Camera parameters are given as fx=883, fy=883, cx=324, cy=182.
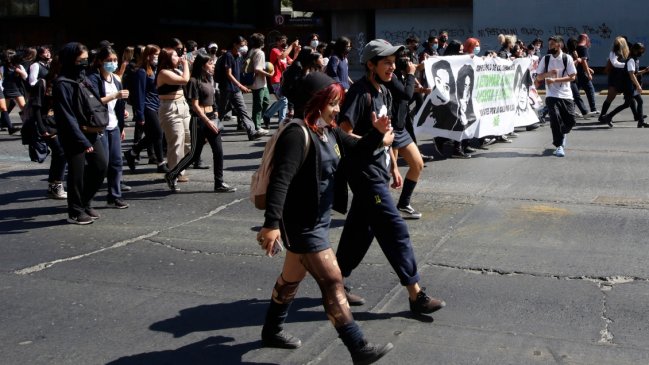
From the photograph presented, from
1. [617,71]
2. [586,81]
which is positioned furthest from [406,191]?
[586,81]

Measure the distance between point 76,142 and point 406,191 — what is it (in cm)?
307

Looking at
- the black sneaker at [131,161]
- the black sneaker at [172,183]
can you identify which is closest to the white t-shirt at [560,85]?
the black sneaker at [172,183]

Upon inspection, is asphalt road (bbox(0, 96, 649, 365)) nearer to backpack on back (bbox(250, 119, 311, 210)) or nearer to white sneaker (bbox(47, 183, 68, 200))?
white sneaker (bbox(47, 183, 68, 200))

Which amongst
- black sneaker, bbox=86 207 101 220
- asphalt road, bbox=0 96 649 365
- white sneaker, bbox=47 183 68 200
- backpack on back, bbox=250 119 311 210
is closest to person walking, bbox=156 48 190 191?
asphalt road, bbox=0 96 649 365

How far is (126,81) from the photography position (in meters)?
11.4

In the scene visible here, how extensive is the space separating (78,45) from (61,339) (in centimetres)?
365

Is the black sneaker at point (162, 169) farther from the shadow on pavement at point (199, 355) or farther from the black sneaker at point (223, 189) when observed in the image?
the shadow on pavement at point (199, 355)

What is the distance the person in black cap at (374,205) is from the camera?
17.7 feet

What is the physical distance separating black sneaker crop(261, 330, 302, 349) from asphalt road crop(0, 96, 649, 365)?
0.05 metres

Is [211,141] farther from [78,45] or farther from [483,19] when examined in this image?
[483,19]

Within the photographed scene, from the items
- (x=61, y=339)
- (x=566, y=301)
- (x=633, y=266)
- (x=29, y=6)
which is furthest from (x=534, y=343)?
(x=29, y=6)

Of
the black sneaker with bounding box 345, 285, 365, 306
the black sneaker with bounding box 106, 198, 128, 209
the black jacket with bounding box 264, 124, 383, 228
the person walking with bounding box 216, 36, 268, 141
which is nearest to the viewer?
the black jacket with bounding box 264, 124, 383, 228

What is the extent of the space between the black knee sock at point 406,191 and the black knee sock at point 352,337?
12.6 ft

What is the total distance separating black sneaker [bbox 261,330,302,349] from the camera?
493 centimetres
